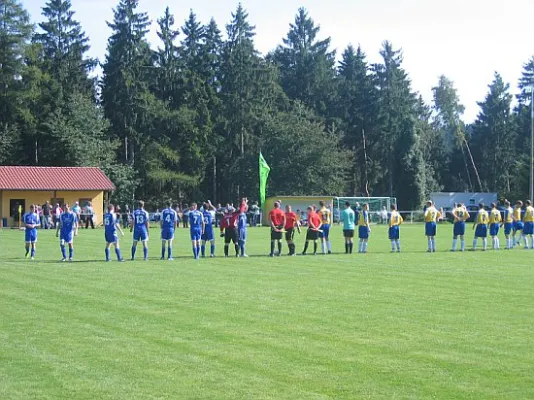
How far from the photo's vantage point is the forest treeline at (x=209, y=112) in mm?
65875

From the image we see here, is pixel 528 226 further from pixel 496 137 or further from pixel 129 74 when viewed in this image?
pixel 496 137

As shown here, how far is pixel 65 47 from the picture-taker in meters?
71.9

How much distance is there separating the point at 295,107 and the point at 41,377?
2623 inches

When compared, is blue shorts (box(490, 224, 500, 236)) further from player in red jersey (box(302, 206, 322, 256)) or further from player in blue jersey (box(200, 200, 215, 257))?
player in blue jersey (box(200, 200, 215, 257))

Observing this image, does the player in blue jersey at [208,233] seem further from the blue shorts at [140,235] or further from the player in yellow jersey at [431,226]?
the player in yellow jersey at [431,226]

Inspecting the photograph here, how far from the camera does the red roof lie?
179ft

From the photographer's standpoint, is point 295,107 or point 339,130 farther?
point 339,130

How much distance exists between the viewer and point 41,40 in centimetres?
7094

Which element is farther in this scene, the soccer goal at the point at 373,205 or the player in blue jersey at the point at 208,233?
the soccer goal at the point at 373,205

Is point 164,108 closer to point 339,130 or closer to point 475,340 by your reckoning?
point 339,130

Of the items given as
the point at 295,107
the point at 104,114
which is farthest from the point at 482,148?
the point at 104,114

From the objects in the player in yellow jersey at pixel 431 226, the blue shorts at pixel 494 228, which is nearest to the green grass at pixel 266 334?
the player in yellow jersey at pixel 431 226

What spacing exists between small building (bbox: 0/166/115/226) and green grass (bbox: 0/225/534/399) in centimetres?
3584

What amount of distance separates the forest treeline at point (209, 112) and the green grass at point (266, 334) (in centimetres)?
4867
